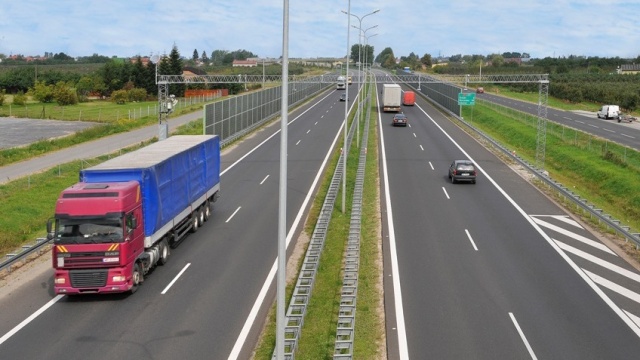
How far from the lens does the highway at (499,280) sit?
1669cm

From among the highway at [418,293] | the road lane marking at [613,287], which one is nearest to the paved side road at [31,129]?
the highway at [418,293]

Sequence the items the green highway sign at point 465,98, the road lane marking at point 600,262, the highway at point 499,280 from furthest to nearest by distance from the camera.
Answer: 1. the green highway sign at point 465,98
2. the road lane marking at point 600,262
3. the highway at point 499,280

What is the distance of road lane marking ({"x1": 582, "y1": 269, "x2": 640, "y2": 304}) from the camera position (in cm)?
2052

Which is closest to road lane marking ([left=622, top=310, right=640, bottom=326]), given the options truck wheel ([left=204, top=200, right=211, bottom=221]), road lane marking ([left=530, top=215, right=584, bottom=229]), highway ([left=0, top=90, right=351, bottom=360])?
highway ([left=0, top=90, right=351, bottom=360])

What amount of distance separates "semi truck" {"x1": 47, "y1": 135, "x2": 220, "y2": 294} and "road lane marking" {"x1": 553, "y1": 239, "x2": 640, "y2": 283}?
14782 millimetres

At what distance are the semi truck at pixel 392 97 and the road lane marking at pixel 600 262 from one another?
193ft

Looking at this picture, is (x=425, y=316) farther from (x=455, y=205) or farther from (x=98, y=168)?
(x=455, y=205)

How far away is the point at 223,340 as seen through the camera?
16.8 m

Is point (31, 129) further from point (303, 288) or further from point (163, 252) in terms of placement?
point (303, 288)

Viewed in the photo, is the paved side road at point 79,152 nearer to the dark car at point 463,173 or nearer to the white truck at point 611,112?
the dark car at point 463,173

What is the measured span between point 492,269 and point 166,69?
10956 centimetres

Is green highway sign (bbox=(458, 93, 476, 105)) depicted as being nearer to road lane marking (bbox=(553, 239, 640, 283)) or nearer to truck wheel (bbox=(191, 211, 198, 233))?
road lane marking (bbox=(553, 239, 640, 283))

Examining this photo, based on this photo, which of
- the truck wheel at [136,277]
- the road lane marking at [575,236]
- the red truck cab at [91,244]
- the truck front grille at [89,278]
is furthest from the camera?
the road lane marking at [575,236]

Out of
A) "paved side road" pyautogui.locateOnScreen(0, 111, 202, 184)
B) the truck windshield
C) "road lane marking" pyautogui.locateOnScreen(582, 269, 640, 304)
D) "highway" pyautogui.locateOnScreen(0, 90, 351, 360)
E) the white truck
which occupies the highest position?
the white truck
